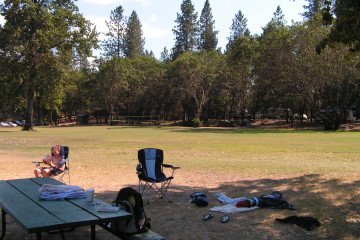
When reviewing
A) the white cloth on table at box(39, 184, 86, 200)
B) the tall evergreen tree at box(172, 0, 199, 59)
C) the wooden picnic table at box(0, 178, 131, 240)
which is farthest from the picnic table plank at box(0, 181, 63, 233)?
the tall evergreen tree at box(172, 0, 199, 59)

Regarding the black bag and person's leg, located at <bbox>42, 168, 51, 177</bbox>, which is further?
person's leg, located at <bbox>42, 168, 51, 177</bbox>

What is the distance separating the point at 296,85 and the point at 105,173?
3069cm

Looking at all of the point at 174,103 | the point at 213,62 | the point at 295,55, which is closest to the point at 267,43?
the point at 295,55

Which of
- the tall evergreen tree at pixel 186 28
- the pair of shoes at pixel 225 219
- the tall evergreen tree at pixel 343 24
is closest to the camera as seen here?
the pair of shoes at pixel 225 219

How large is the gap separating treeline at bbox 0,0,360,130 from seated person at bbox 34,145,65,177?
6.77 meters

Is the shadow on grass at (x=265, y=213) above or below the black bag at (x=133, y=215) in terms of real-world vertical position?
below

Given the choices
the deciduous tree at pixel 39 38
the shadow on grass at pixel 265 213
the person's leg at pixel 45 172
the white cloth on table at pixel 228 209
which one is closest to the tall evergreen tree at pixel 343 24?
the shadow on grass at pixel 265 213

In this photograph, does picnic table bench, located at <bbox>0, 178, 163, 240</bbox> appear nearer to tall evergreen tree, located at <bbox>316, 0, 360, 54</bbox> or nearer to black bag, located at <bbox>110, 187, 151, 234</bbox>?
black bag, located at <bbox>110, 187, 151, 234</bbox>

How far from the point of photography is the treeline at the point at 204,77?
3294cm

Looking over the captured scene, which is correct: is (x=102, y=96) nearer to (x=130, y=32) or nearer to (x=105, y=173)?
(x=130, y=32)

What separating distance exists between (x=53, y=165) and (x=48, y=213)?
172 inches

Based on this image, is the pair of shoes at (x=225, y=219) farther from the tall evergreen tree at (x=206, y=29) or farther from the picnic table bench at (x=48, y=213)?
the tall evergreen tree at (x=206, y=29)

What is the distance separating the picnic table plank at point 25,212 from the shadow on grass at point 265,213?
178cm

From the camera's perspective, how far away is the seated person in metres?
7.04
